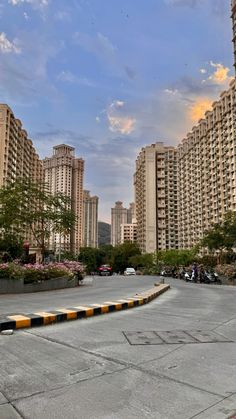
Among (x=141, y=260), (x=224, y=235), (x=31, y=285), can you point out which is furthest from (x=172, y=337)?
(x=141, y=260)

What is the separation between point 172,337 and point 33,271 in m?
12.2

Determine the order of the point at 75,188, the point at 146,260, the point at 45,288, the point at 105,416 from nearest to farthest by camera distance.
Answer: the point at 105,416 → the point at 45,288 → the point at 146,260 → the point at 75,188

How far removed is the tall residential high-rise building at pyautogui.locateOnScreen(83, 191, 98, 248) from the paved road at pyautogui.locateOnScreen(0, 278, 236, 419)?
160201 mm

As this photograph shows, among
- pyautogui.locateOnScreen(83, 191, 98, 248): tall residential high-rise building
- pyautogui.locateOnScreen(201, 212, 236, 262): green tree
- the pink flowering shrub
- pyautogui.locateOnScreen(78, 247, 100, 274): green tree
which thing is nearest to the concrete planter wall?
the pink flowering shrub

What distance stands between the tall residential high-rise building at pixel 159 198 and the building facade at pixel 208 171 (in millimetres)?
3678

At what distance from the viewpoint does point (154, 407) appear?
3689 mm

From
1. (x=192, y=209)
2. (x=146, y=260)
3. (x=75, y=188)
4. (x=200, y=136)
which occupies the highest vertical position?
(x=200, y=136)

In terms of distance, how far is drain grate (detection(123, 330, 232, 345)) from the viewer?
6457 mm

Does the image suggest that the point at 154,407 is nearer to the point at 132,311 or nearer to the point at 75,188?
the point at 132,311

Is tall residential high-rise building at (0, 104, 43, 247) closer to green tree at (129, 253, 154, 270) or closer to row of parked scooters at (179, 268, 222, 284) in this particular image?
green tree at (129, 253, 154, 270)

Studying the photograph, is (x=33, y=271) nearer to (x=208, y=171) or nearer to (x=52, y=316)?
(x=52, y=316)

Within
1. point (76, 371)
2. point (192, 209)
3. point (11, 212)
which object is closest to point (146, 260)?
point (192, 209)

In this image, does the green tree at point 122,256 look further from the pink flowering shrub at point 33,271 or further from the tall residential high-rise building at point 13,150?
the pink flowering shrub at point 33,271

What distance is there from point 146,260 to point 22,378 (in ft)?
278
